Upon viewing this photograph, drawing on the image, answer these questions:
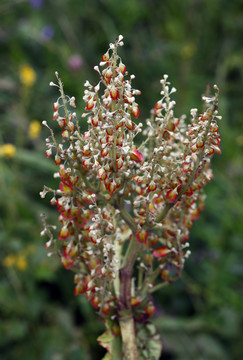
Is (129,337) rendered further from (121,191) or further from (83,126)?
(83,126)

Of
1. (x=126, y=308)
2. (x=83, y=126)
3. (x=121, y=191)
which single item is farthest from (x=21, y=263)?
(x=121, y=191)

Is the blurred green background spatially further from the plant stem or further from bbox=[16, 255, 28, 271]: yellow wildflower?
the plant stem

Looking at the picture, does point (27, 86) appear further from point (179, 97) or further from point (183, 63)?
point (183, 63)

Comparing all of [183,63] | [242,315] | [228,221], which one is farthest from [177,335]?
[183,63]

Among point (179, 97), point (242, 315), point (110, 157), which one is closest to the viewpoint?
point (110, 157)

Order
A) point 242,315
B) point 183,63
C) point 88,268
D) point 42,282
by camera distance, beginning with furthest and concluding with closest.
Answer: point 183,63 → point 42,282 → point 242,315 → point 88,268

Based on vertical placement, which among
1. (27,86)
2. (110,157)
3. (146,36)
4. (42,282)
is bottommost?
(110,157)
